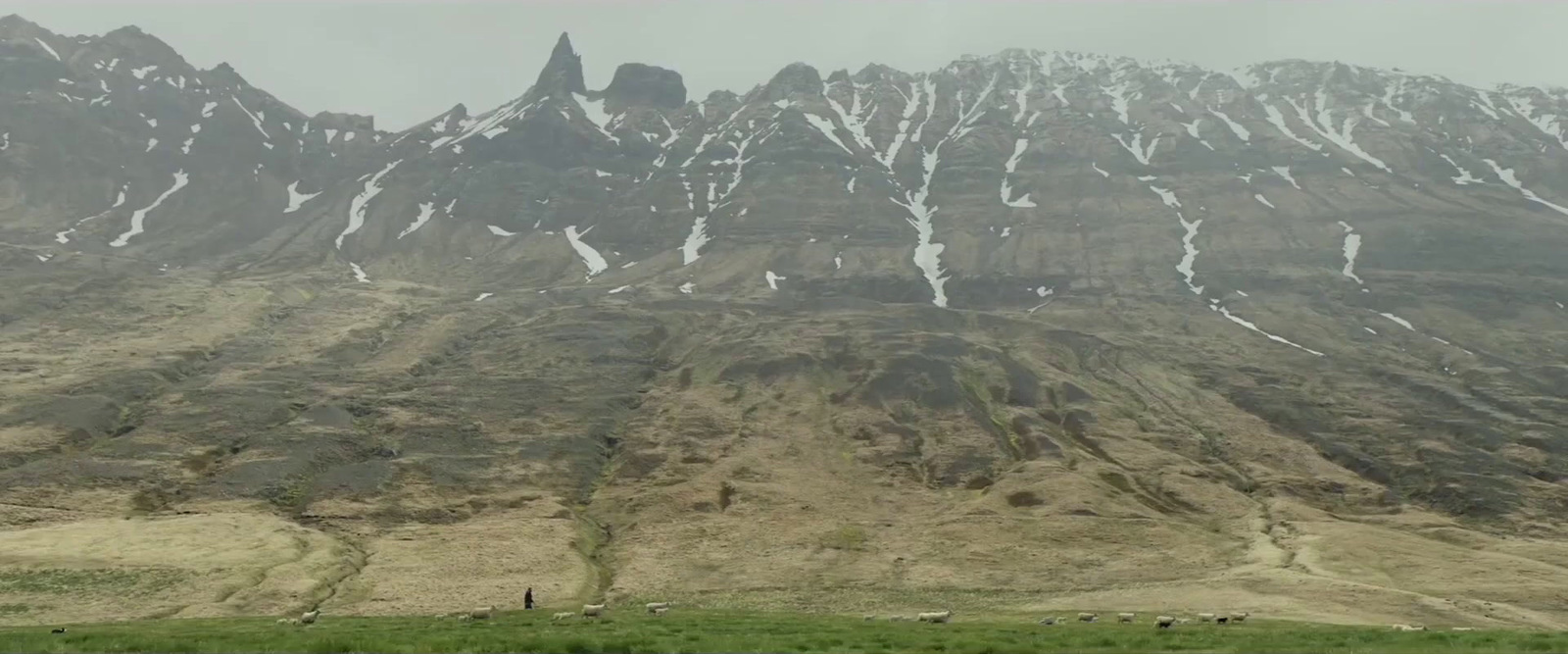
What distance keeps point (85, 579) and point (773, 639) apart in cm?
5354

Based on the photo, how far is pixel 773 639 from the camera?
3081 centimetres

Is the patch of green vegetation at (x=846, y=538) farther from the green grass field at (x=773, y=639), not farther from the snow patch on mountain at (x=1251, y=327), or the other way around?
the snow patch on mountain at (x=1251, y=327)

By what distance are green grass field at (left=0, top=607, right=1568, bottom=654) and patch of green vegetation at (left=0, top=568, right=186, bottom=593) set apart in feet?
89.6

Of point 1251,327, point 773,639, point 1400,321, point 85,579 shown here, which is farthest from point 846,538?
point 1400,321

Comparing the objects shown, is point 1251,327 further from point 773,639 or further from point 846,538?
point 773,639

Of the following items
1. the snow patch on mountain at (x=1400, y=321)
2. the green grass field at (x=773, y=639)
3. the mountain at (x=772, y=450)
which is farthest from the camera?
the snow patch on mountain at (x=1400, y=321)

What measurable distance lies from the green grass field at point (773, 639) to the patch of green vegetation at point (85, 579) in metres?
27.3

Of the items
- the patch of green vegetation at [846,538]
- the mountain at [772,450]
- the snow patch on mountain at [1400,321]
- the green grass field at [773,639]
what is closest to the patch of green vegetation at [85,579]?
the mountain at [772,450]

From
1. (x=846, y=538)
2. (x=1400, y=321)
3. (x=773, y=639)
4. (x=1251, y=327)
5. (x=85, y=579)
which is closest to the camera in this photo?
(x=773, y=639)

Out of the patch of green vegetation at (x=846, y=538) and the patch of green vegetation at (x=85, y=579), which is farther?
the patch of green vegetation at (x=846, y=538)

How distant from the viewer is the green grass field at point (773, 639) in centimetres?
2677

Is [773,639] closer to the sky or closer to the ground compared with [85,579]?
closer to the sky

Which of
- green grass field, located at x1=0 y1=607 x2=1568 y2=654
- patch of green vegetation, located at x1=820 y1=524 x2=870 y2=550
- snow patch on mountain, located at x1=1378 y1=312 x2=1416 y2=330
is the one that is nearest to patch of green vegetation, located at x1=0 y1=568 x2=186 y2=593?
green grass field, located at x1=0 y1=607 x2=1568 y2=654

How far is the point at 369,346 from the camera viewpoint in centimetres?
15688
